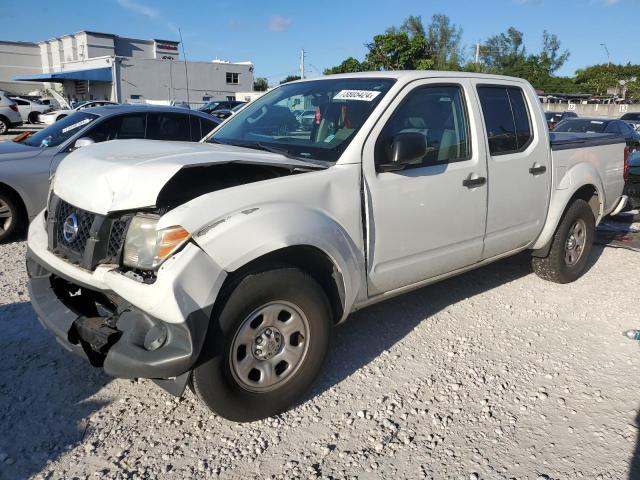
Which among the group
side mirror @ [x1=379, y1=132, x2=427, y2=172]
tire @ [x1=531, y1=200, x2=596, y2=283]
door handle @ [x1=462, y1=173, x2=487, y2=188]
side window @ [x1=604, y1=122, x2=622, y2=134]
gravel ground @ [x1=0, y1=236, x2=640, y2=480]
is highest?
side mirror @ [x1=379, y1=132, x2=427, y2=172]

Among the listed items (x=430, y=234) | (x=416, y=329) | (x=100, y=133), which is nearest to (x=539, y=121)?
(x=430, y=234)

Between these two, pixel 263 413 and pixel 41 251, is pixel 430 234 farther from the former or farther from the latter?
pixel 41 251

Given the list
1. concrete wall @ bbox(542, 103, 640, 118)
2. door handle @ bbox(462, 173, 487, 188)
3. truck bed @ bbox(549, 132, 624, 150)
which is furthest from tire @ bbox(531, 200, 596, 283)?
concrete wall @ bbox(542, 103, 640, 118)

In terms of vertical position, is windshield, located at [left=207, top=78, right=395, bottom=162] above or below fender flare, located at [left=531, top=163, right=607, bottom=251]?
above

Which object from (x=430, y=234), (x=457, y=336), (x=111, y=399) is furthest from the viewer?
(x=457, y=336)

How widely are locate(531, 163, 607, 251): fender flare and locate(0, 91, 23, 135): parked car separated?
23.8m

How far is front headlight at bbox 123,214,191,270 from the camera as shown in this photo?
2518 mm

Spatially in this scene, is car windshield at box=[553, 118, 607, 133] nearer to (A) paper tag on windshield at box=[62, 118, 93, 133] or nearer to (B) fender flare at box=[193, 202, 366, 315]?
(A) paper tag on windshield at box=[62, 118, 93, 133]

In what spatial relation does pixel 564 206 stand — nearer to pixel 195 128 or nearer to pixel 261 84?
pixel 195 128

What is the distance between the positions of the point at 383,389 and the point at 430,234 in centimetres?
110

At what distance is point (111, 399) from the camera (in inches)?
124

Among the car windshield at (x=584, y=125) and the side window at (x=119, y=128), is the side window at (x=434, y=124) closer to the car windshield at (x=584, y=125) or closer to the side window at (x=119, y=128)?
the side window at (x=119, y=128)

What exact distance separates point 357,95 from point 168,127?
4.19m

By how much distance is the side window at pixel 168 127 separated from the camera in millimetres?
7023
